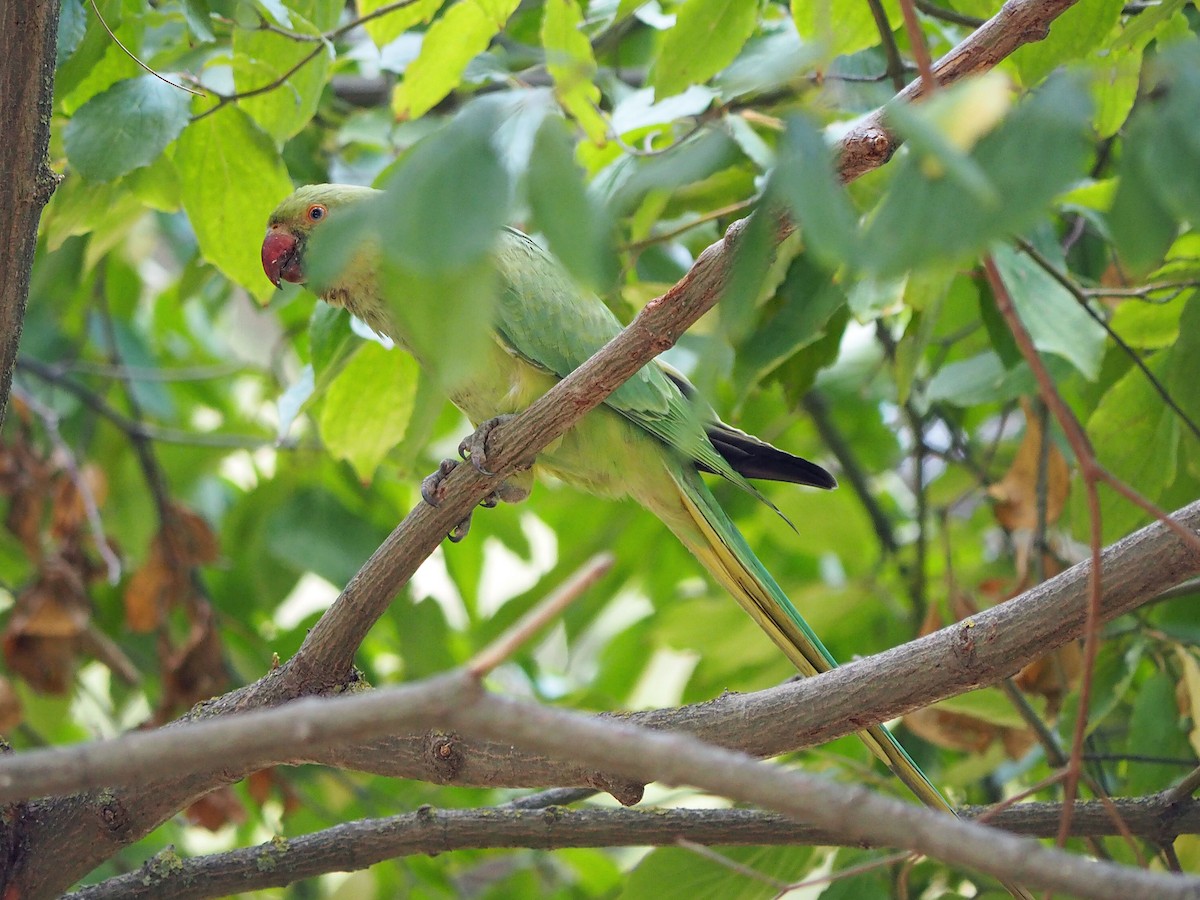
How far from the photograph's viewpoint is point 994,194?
907 millimetres

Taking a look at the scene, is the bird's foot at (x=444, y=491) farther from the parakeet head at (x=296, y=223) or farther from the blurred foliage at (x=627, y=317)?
the parakeet head at (x=296, y=223)

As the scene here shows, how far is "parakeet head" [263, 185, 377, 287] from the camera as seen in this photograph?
285cm

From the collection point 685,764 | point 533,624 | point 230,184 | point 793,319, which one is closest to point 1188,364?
point 793,319

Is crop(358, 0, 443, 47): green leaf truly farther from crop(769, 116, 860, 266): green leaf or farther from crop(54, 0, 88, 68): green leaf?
crop(769, 116, 860, 266): green leaf

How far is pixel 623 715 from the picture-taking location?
197 centimetres

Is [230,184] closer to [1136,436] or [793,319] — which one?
→ [793,319]

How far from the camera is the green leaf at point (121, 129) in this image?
2027 millimetres

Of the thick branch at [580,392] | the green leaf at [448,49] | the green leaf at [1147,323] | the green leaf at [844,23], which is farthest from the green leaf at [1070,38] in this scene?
the green leaf at [448,49]

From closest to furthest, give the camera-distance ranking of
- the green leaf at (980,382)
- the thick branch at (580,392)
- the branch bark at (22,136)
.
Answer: the thick branch at (580,392) < the branch bark at (22,136) < the green leaf at (980,382)

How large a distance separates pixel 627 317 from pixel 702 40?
85cm

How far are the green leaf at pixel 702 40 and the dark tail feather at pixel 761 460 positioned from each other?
745 millimetres

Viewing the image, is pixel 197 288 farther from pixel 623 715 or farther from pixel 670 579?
pixel 623 715

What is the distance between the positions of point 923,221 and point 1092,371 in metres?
1.43

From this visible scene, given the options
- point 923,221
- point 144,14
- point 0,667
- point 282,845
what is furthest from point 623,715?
point 0,667
